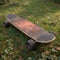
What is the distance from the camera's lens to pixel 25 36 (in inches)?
228

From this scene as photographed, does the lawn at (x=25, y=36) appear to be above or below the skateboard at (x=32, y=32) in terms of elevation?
below

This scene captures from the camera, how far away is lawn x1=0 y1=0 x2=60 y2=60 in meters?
4.87

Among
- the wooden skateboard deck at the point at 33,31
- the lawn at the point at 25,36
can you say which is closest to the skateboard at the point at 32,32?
the wooden skateboard deck at the point at 33,31

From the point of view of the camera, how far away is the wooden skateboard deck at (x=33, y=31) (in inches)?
194

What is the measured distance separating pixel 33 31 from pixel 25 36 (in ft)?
1.48

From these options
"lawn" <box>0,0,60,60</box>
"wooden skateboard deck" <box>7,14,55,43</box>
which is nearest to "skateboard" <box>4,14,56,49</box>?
"wooden skateboard deck" <box>7,14,55,43</box>

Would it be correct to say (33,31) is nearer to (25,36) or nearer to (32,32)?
(32,32)

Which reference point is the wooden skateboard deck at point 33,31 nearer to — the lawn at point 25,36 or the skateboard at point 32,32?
the skateboard at point 32,32

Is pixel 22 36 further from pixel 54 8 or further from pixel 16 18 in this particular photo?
pixel 54 8

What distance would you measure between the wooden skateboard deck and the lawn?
28 centimetres

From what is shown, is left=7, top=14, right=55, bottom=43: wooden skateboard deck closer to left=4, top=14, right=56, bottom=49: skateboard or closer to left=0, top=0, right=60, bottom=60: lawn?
left=4, top=14, right=56, bottom=49: skateboard

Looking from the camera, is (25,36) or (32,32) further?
(25,36)

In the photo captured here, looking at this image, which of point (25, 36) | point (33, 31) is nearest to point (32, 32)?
point (33, 31)

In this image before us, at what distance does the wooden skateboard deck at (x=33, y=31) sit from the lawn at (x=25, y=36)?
0.90ft
